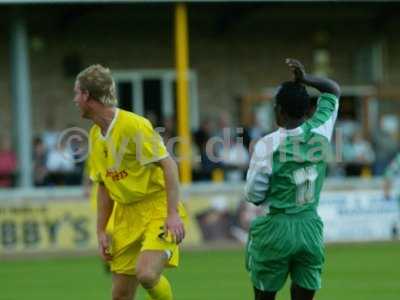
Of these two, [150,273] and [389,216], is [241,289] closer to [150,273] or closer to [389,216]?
[150,273]

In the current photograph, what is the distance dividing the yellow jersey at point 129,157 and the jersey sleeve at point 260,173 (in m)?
0.98

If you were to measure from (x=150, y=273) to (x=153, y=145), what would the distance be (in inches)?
33.8

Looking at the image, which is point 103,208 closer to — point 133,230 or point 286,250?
point 133,230

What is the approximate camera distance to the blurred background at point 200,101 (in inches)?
790

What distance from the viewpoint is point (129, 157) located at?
8.24 m

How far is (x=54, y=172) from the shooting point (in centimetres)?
2205

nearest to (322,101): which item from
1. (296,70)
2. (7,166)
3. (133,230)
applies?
(296,70)

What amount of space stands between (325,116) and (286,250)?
89cm

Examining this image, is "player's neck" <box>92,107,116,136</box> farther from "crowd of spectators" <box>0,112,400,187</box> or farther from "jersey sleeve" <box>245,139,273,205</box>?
"crowd of spectators" <box>0,112,400,187</box>

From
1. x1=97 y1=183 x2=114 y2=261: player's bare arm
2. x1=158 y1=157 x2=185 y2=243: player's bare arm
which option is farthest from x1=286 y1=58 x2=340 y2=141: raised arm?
x1=97 y1=183 x2=114 y2=261: player's bare arm

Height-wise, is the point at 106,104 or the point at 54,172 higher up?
the point at 106,104

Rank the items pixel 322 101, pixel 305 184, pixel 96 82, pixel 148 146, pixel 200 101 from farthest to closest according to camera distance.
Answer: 1. pixel 200 101
2. pixel 148 146
3. pixel 96 82
4. pixel 322 101
5. pixel 305 184

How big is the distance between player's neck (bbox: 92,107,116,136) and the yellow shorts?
0.59 m

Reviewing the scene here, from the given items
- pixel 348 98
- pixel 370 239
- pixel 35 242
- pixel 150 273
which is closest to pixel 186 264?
pixel 35 242
